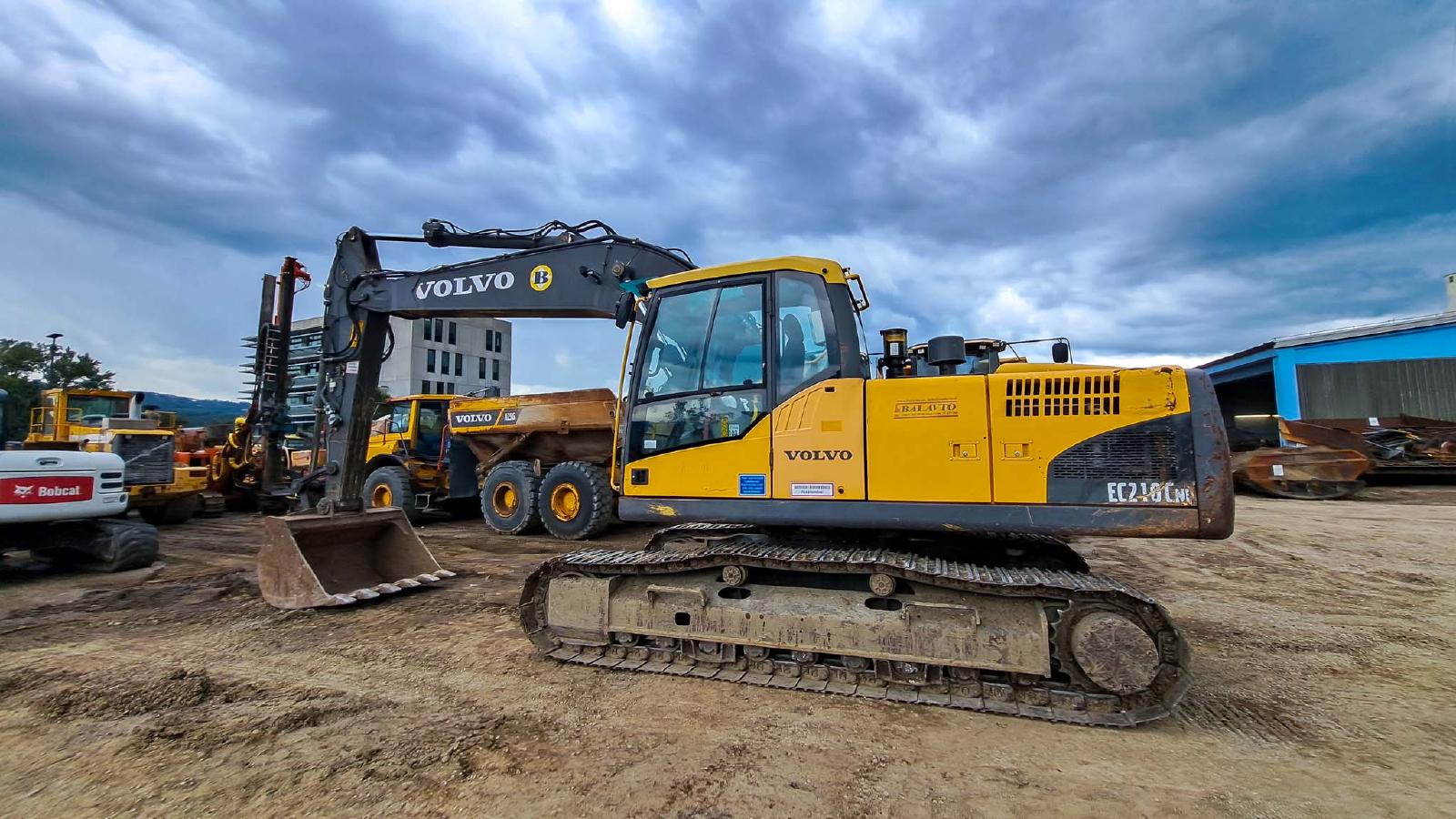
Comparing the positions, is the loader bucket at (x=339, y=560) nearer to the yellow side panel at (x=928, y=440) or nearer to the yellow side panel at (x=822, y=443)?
the yellow side panel at (x=822, y=443)

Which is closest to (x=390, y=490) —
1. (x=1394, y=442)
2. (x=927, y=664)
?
(x=927, y=664)

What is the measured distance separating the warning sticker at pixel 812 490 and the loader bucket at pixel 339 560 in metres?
3.78

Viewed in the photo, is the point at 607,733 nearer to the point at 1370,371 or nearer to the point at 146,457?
the point at 146,457

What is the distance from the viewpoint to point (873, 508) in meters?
3.72

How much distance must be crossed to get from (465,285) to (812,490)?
14.5 feet

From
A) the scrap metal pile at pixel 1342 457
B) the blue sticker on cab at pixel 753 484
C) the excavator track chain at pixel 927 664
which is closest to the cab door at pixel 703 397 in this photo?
the blue sticker on cab at pixel 753 484

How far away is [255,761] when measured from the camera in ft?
9.44

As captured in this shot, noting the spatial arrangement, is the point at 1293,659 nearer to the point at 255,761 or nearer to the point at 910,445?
the point at 910,445

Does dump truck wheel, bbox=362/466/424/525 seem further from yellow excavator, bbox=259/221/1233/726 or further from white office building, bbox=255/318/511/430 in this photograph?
white office building, bbox=255/318/511/430

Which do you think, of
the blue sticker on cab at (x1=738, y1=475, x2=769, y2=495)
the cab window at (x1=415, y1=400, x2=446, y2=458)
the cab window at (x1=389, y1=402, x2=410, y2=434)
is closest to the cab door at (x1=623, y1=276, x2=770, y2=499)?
the blue sticker on cab at (x1=738, y1=475, x2=769, y2=495)

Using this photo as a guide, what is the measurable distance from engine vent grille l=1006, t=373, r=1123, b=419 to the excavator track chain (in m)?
0.90

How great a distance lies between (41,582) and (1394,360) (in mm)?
30217

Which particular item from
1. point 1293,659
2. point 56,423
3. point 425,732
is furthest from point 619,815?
point 56,423

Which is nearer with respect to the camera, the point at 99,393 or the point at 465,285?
the point at 465,285
